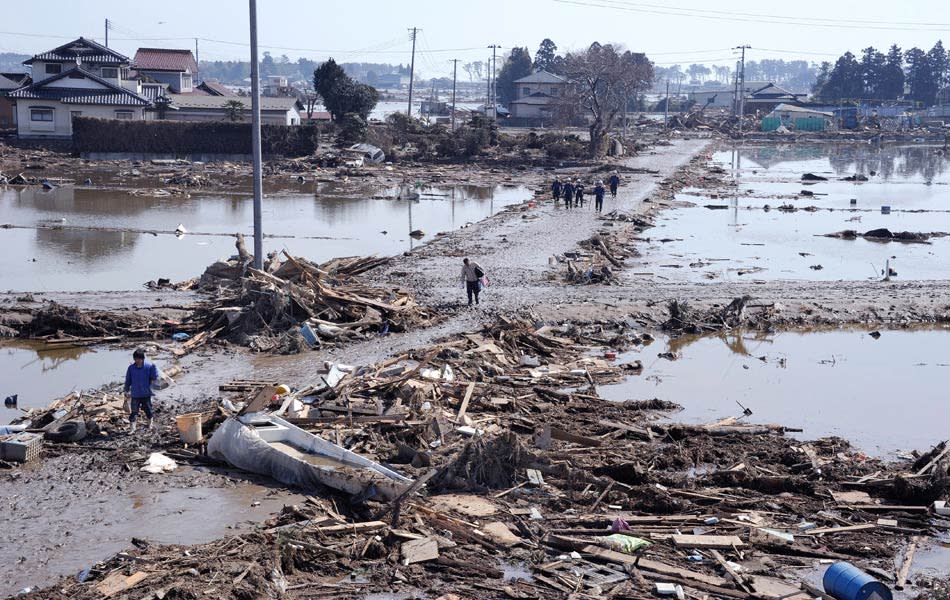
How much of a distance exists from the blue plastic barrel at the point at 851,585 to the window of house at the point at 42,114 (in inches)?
2272

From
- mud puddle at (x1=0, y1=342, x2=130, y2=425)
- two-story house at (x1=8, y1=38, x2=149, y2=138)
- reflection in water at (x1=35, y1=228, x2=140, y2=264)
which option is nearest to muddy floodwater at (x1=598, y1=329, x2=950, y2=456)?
mud puddle at (x1=0, y1=342, x2=130, y2=425)

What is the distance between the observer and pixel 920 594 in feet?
28.0

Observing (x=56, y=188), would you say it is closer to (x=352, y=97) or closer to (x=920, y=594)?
(x=352, y=97)

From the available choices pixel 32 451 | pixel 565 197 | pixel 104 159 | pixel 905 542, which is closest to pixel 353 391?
pixel 32 451

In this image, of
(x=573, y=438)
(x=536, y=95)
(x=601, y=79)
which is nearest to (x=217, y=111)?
(x=601, y=79)

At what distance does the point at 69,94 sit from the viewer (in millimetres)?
58094

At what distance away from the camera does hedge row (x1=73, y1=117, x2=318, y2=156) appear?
54.3 meters

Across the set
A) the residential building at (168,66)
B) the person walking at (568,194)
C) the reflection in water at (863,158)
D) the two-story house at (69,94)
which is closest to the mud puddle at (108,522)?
the person walking at (568,194)

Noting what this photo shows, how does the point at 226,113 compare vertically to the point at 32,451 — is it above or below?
above

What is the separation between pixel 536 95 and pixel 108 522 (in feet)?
293

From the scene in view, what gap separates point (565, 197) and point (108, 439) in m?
26.8

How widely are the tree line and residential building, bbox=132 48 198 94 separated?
78955mm

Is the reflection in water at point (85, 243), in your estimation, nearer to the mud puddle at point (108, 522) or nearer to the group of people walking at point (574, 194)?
the group of people walking at point (574, 194)

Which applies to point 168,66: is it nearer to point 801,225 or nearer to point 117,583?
point 801,225
